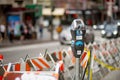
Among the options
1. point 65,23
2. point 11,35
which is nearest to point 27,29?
point 11,35

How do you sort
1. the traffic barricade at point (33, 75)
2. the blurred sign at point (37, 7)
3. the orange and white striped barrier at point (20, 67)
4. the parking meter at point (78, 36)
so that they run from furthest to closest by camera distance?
the blurred sign at point (37, 7), the orange and white striped barrier at point (20, 67), the parking meter at point (78, 36), the traffic barricade at point (33, 75)

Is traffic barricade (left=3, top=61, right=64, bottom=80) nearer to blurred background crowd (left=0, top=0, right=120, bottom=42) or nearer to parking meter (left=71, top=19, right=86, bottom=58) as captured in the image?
parking meter (left=71, top=19, right=86, bottom=58)

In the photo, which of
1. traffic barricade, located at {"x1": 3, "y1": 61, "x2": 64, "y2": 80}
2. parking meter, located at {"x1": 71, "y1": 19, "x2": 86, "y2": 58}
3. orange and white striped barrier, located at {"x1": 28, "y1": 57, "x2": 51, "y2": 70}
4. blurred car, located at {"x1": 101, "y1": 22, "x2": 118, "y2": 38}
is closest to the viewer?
traffic barricade, located at {"x1": 3, "y1": 61, "x2": 64, "y2": 80}

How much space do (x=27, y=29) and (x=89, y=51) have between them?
31.2 m

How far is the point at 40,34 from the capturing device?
4578 centimetres

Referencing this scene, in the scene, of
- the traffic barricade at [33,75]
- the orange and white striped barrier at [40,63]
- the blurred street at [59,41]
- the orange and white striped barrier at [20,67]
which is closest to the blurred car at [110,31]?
the blurred street at [59,41]

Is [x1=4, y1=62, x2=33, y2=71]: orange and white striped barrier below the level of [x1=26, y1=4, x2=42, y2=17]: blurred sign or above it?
above

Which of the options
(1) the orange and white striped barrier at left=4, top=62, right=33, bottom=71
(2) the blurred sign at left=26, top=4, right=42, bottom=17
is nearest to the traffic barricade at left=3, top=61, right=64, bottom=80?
(1) the orange and white striped barrier at left=4, top=62, right=33, bottom=71

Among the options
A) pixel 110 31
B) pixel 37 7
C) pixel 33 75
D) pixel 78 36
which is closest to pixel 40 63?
pixel 78 36

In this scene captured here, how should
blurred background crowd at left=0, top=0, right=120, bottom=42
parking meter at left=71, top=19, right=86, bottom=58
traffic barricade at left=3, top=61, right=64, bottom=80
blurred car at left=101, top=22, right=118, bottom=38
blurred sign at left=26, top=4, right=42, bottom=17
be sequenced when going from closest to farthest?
traffic barricade at left=3, top=61, right=64, bottom=80
parking meter at left=71, top=19, right=86, bottom=58
blurred car at left=101, top=22, right=118, bottom=38
blurred background crowd at left=0, top=0, right=120, bottom=42
blurred sign at left=26, top=4, right=42, bottom=17

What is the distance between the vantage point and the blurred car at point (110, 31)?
38062 millimetres

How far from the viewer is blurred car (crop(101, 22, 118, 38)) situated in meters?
38.1

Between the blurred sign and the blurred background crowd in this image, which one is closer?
the blurred background crowd

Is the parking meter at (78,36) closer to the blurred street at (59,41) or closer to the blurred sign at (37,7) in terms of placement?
the blurred street at (59,41)
